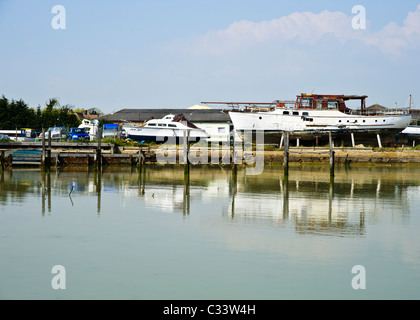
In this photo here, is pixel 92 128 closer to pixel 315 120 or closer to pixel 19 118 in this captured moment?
pixel 19 118

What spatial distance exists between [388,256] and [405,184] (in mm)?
16268

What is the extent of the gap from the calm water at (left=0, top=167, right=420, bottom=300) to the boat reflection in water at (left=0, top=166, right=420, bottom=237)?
76 millimetres

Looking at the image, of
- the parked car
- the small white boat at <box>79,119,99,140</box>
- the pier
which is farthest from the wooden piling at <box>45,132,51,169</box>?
the small white boat at <box>79,119,99,140</box>

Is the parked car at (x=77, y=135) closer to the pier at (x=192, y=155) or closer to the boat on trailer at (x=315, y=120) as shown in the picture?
the pier at (x=192, y=155)

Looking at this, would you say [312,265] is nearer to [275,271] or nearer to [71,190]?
[275,271]

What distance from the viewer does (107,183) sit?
27.4 meters

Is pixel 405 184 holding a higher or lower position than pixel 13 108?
lower

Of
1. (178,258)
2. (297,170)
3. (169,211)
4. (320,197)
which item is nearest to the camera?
(178,258)

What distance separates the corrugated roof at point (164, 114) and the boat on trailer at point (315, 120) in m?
17.7

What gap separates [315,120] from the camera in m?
42.6

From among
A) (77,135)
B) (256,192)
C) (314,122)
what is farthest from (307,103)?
(256,192)

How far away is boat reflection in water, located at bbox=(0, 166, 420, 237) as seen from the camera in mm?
18250

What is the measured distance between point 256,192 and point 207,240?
10252mm
